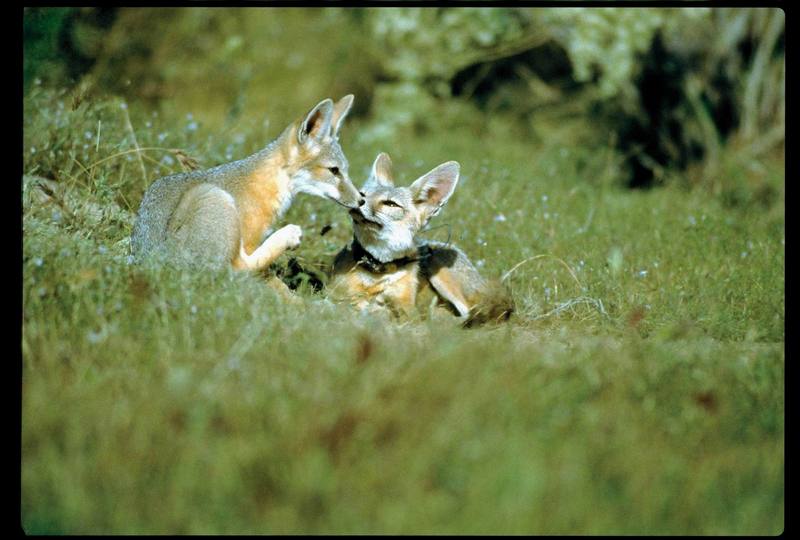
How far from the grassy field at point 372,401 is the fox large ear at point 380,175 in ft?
2.71

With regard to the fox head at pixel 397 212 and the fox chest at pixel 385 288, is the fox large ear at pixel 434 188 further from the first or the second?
the fox chest at pixel 385 288

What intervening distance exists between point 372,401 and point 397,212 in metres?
2.71

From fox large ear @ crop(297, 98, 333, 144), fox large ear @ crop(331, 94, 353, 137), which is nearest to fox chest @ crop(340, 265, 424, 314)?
fox large ear @ crop(297, 98, 333, 144)

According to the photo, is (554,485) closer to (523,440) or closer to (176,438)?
(523,440)

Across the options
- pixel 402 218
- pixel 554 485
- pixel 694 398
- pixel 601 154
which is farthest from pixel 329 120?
pixel 601 154

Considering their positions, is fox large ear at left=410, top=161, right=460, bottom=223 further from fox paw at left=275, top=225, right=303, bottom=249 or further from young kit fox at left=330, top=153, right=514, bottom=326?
fox paw at left=275, top=225, right=303, bottom=249

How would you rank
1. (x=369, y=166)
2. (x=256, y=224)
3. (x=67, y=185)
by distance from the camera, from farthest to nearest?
(x=369, y=166) → (x=67, y=185) → (x=256, y=224)

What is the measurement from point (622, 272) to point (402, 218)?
6.38ft

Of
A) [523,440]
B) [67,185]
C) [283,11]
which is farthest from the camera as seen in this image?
[283,11]

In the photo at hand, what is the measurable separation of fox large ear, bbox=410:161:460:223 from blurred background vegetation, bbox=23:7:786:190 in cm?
430

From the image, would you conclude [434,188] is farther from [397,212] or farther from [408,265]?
[408,265]

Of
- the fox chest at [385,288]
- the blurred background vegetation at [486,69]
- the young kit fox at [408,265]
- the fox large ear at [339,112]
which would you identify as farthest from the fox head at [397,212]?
the blurred background vegetation at [486,69]

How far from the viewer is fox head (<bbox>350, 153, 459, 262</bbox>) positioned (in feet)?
20.1

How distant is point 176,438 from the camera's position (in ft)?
11.4
